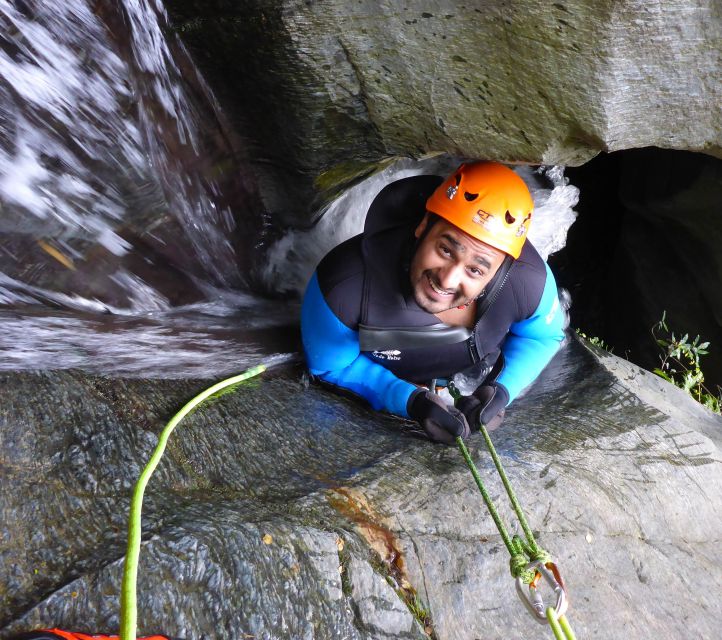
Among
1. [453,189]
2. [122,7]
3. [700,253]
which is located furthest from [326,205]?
[700,253]

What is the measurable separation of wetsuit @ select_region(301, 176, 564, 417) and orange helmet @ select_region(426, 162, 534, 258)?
205mm

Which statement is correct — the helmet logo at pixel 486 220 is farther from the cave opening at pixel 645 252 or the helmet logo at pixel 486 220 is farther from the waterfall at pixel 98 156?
the cave opening at pixel 645 252

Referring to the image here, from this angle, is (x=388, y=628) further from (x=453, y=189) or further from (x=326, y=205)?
(x=326, y=205)

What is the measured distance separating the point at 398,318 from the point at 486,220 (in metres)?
0.65

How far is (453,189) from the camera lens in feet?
8.95

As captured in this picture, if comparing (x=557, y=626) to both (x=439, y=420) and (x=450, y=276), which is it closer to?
(x=439, y=420)

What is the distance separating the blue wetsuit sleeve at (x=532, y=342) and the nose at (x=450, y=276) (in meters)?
0.74

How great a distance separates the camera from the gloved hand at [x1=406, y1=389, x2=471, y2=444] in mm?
2824

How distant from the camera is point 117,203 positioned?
2.83 metres

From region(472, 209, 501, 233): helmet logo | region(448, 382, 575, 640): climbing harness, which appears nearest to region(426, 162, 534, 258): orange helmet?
region(472, 209, 501, 233): helmet logo

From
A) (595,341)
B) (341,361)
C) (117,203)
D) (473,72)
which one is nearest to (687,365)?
(595,341)

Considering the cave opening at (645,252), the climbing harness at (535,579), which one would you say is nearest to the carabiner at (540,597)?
the climbing harness at (535,579)

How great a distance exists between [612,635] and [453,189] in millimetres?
1821

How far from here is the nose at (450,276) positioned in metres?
2.69
